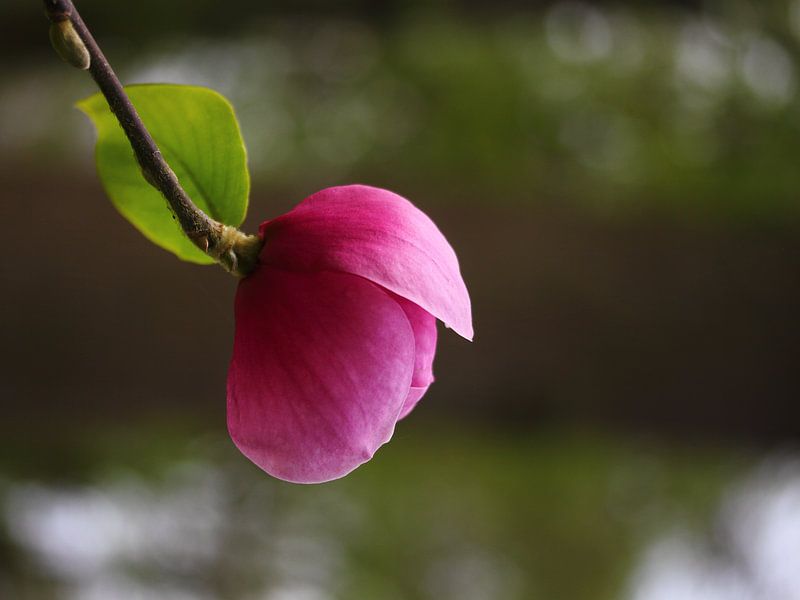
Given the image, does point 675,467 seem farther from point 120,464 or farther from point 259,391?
point 259,391

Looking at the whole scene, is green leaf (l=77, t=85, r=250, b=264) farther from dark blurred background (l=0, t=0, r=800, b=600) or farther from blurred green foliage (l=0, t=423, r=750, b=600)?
blurred green foliage (l=0, t=423, r=750, b=600)

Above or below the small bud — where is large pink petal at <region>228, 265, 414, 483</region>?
below

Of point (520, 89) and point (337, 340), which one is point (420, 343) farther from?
point (520, 89)

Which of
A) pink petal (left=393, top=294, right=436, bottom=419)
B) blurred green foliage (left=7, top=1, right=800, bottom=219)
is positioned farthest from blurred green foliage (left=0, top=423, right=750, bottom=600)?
pink petal (left=393, top=294, right=436, bottom=419)

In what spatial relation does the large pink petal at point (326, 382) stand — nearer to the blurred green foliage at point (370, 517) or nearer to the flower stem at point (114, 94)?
the flower stem at point (114, 94)

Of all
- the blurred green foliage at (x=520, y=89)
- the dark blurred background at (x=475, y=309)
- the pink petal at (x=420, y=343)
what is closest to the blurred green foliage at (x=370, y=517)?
the dark blurred background at (x=475, y=309)

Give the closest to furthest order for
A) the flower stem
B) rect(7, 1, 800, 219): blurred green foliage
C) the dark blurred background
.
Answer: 1. the flower stem
2. the dark blurred background
3. rect(7, 1, 800, 219): blurred green foliage

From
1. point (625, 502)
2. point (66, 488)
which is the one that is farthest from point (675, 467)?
point (66, 488)

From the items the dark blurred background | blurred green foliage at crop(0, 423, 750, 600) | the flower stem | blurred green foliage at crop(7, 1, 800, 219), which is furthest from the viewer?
blurred green foliage at crop(0, 423, 750, 600)
